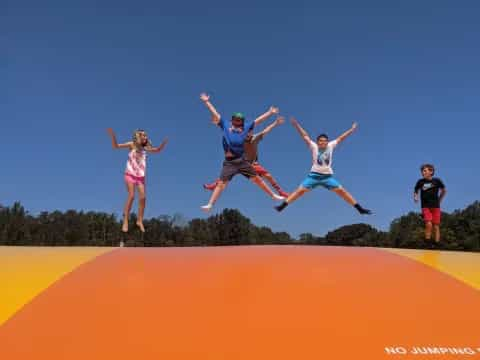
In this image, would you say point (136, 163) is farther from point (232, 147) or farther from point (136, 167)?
point (232, 147)

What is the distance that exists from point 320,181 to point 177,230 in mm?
84081

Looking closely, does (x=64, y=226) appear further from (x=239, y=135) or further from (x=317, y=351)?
(x=317, y=351)

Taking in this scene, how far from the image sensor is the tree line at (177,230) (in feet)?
259

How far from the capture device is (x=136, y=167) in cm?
1071

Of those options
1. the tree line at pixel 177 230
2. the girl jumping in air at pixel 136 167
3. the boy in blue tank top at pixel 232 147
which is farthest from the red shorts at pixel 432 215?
the tree line at pixel 177 230

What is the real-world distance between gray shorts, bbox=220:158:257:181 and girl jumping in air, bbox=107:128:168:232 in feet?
5.53

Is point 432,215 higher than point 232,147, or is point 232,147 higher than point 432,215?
point 232,147

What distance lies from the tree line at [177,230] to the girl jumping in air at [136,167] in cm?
6438

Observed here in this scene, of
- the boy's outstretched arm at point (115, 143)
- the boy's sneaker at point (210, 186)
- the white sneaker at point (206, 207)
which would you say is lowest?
the white sneaker at point (206, 207)

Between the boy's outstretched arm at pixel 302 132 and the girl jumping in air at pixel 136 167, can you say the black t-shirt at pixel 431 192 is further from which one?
the girl jumping in air at pixel 136 167

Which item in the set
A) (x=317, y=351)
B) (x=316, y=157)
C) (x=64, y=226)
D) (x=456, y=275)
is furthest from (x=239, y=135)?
(x=64, y=226)

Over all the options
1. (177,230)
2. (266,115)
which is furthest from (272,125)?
(177,230)

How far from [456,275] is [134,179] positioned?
6.98 meters

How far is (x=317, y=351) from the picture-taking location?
393cm
